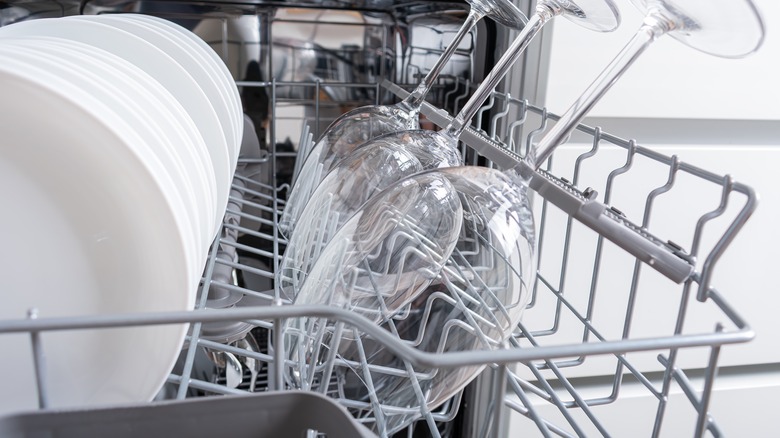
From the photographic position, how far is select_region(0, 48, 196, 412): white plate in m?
0.34

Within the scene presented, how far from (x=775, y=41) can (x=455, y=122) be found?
0.54 m

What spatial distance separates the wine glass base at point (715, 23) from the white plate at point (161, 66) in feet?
1.25

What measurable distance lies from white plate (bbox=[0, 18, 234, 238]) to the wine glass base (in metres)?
0.38

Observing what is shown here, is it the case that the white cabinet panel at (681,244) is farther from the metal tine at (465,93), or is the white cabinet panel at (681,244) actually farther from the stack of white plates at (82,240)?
the stack of white plates at (82,240)

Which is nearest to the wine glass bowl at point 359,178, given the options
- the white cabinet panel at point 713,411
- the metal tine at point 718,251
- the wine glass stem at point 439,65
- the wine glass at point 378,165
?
the wine glass at point 378,165

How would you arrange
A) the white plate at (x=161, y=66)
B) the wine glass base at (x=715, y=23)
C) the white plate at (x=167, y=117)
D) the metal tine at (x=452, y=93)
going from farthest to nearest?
1. the metal tine at (x=452, y=93)
2. the white plate at (x=161, y=66)
3. the white plate at (x=167, y=117)
4. the wine glass base at (x=715, y=23)

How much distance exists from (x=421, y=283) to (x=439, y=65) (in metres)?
0.29

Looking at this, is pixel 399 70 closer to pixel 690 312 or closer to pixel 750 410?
pixel 690 312

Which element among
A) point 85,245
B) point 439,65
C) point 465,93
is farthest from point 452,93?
point 85,245

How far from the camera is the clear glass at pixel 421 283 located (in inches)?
16.6

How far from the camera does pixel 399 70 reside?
35.2 inches

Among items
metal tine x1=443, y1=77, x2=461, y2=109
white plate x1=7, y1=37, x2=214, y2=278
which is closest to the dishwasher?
metal tine x1=443, y1=77, x2=461, y2=109

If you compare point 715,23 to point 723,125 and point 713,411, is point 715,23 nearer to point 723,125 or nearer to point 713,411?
point 723,125

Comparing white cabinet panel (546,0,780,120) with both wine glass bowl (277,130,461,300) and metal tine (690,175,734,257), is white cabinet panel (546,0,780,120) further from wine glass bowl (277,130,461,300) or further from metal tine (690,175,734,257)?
metal tine (690,175,734,257)
